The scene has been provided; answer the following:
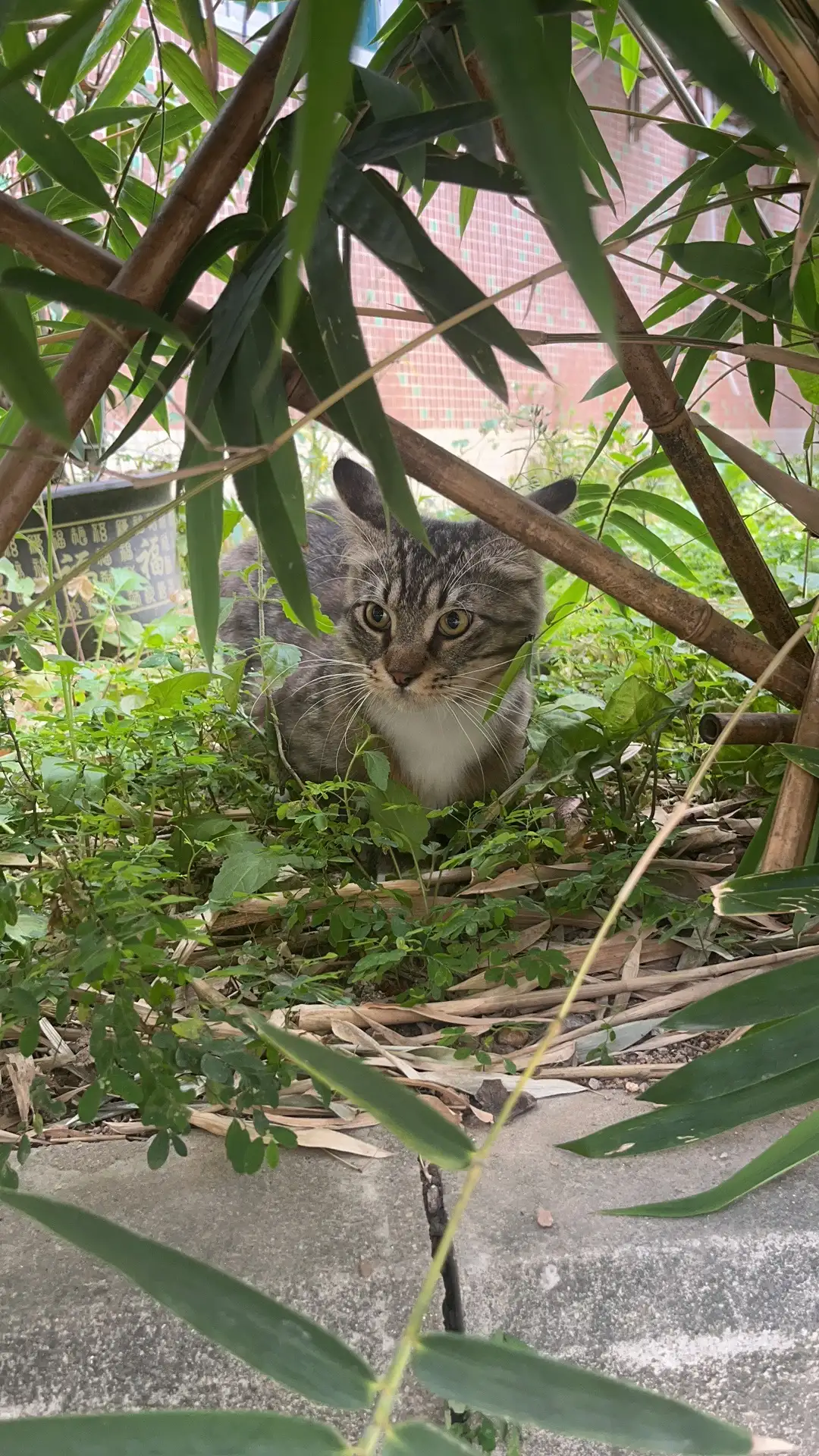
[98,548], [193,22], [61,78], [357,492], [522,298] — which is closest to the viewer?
[193,22]

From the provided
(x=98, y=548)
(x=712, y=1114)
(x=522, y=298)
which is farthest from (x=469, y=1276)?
(x=522, y=298)

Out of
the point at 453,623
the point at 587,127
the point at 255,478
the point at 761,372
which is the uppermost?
the point at 587,127

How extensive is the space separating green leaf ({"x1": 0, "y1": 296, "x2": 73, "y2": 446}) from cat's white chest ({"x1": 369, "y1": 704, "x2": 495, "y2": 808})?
1.35m

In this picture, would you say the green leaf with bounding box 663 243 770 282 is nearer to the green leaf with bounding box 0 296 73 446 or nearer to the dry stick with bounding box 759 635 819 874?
the dry stick with bounding box 759 635 819 874

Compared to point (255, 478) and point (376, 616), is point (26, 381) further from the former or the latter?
point (376, 616)

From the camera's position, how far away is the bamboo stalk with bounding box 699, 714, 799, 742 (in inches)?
51.2

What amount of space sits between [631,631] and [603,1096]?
1.42 m

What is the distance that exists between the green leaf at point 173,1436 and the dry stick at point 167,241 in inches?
31.3

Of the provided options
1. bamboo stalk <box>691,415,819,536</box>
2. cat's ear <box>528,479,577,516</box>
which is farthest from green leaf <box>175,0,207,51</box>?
cat's ear <box>528,479,577,516</box>

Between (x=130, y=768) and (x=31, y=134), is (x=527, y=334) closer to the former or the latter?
(x=31, y=134)

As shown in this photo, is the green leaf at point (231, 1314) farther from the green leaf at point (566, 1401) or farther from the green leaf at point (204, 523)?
the green leaf at point (204, 523)

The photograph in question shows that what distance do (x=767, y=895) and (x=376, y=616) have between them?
1.21 m

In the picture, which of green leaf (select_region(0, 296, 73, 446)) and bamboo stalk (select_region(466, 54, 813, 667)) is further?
bamboo stalk (select_region(466, 54, 813, 667))

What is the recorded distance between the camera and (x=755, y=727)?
1.35 metres
